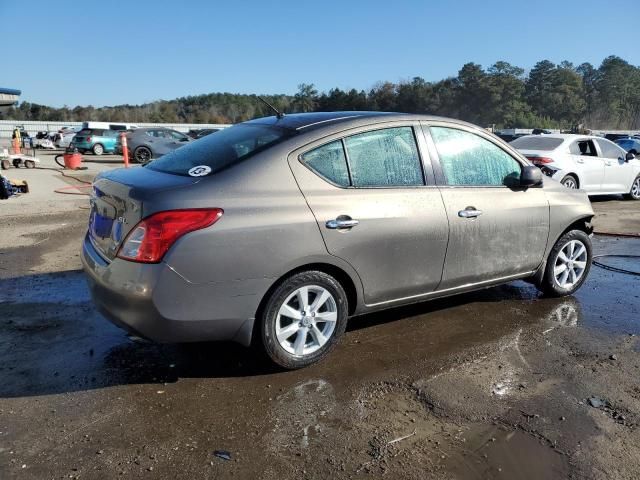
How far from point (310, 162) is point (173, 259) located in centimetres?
113

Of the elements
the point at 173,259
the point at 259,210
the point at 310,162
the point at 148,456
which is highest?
the point at 310,162

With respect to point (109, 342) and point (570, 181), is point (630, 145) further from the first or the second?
point (109, 342)

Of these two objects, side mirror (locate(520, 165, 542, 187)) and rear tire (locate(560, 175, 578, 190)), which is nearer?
side mirror (locate(520, 165, 542, 187))

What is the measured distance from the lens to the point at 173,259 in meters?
3.05

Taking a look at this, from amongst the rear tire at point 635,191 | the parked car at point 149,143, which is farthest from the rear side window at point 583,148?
the parked car at point 149,143

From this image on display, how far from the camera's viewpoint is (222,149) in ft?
12.4

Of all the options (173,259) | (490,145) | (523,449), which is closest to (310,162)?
(173,259)

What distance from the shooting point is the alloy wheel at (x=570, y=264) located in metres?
5.13

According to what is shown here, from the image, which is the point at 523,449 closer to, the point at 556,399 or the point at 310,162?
the point at 556,399

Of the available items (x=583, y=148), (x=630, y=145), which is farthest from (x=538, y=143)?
(x=630, y=145)

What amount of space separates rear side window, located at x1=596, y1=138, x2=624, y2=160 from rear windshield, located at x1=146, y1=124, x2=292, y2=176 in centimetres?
1087

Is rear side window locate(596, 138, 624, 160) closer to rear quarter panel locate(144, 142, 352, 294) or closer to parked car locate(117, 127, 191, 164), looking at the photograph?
rear quarter panel locate(144, 142, 352, 294)

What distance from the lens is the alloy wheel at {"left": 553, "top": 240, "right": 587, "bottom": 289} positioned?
5.13 meters

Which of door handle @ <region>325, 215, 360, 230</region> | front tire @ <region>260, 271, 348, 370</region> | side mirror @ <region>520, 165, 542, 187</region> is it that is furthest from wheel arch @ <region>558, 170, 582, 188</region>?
front tire @ <region>260, 271, 348, 370</region>
